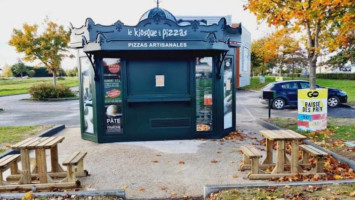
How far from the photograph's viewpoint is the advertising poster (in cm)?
804

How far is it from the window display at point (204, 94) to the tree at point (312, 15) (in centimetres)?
278

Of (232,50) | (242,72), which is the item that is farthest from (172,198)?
(242,72)

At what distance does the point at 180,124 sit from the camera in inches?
314

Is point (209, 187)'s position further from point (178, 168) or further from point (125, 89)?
point (125, 89)

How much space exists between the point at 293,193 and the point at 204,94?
13.9 feet

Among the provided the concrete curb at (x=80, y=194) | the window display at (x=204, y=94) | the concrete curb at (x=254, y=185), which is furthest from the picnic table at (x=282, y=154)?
the window display at (x=204, y=94)

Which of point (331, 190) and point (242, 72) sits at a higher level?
point (242, 72)

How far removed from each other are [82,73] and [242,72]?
26211mm

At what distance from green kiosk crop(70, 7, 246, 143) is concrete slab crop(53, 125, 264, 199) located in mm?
456

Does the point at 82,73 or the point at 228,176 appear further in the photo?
the point at 82,73

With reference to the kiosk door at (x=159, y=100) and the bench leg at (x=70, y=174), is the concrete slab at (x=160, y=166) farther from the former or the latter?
the kiosk door at (x=159, y=100)

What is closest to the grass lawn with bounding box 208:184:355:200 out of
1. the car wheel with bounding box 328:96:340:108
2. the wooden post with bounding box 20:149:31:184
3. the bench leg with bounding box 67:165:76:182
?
the bench leg with bounding box 67:165:76:182

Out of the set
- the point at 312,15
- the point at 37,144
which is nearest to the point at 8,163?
the point at 37,144

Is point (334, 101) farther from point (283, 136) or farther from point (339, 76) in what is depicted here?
point (339, 76)
